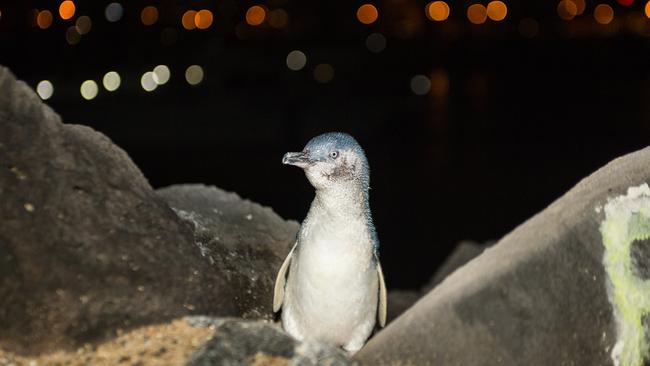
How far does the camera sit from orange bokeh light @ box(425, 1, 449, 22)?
176 feet

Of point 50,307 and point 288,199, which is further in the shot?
point 288,199

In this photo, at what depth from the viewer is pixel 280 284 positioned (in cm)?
573

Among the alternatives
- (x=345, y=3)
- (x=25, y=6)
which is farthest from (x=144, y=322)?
(x=345, y=3)

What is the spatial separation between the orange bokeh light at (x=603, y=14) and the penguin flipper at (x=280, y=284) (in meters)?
50.4

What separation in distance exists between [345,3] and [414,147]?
3137 cm

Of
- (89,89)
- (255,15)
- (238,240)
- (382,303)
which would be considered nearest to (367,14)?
(255,15)

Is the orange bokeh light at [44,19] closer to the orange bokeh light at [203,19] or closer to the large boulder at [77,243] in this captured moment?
the orange bokeh light at [203,19]

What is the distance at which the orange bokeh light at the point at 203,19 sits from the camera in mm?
39747

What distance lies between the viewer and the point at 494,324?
4.63 metres

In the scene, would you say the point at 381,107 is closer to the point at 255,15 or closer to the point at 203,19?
the point at 203,19

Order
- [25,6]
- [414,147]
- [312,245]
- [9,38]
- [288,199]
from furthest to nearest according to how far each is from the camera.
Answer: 1. [25,6]
2. [9,38]
3. [414,147]
4. [288,199]
5. [312,245]

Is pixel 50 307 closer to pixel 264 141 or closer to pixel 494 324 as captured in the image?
pixel 494 324

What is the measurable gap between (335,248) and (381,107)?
21.6 m

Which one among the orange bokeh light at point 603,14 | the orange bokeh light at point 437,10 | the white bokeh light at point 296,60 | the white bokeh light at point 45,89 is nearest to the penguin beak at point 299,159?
the white bokeh light at point 45,89
